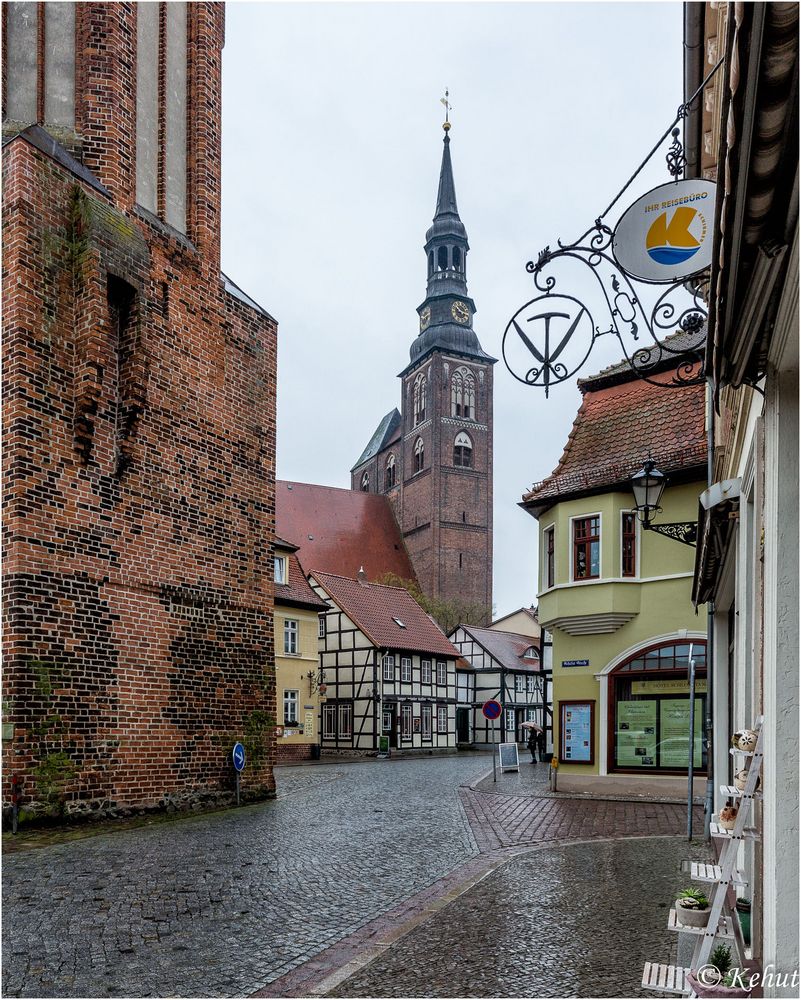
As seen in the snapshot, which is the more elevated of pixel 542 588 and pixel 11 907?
pixel 542 588

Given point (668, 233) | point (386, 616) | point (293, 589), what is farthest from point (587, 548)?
point (386, 616)

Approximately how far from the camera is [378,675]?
36875 millimetres

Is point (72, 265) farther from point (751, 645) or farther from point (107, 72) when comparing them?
point (751, 645)

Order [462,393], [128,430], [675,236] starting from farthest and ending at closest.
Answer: [462,393]
[128,430]
[675,236]

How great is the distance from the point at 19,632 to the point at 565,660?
37.5ft

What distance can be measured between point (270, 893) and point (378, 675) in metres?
29.5

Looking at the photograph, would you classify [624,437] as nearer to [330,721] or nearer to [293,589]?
[293,589]

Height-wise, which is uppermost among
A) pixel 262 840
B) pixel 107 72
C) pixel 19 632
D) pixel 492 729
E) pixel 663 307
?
pixel 107 72

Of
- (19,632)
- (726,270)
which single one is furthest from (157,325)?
(726,270)

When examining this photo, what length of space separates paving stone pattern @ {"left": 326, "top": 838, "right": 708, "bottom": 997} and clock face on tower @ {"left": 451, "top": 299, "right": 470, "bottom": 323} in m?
63.7

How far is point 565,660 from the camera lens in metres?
19.6

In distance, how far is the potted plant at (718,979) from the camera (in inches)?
148

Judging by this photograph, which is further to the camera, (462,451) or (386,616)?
(462,451)

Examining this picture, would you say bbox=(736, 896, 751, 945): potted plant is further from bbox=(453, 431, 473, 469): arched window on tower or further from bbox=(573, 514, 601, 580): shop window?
bbox=(453, 431, 473, 469): arched window on tower
